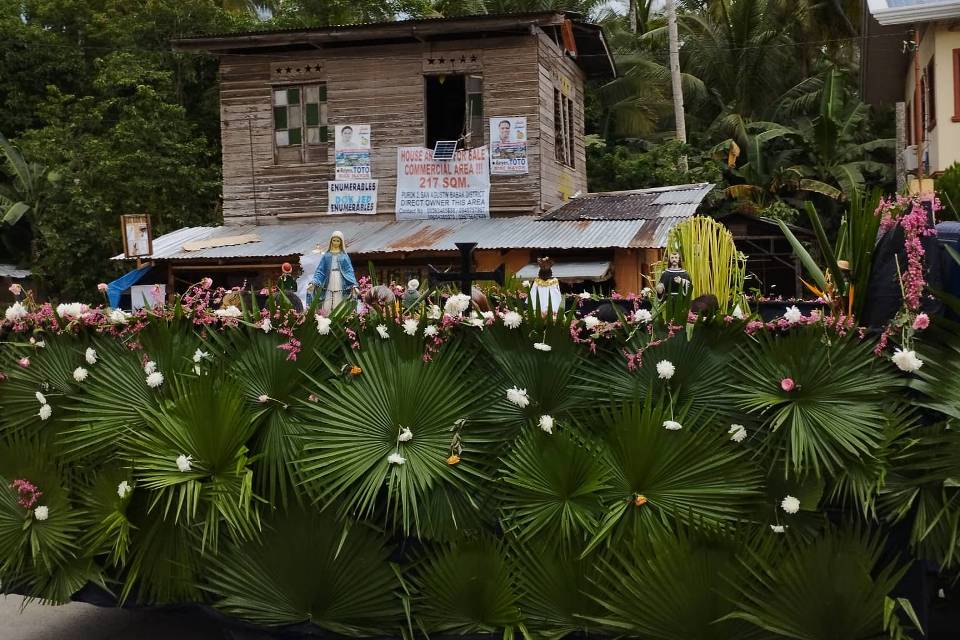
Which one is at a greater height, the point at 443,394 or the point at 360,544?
the point at 443,394

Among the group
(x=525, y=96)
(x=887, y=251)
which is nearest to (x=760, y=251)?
(x=525, y=96)

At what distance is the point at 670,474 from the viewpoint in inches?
142

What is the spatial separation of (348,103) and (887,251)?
1549 cm

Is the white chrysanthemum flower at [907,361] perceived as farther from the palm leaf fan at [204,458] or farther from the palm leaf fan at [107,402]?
the palm leaf fan at [107,402]

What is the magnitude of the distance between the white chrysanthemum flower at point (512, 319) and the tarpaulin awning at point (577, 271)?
1125 centimetres

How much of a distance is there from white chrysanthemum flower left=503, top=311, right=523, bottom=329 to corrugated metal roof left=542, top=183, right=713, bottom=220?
1317 cm

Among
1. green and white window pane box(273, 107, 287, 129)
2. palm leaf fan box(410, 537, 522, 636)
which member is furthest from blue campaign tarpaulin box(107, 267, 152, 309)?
palm leaf fan box(410, 537, 522, 636)

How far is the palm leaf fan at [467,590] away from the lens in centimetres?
375

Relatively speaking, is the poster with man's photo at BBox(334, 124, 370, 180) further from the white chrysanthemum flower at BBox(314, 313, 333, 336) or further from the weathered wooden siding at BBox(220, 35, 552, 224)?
the white chrysanthemum flower at BBox(314, 313, 333, 336)

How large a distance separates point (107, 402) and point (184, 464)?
625 mm

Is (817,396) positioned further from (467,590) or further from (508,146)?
(508,146)

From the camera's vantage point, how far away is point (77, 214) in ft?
79.5

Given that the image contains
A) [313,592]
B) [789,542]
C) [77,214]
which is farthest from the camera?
[77,214]

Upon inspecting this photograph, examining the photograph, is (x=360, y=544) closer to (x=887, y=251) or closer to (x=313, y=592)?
(x=313, y=592)
